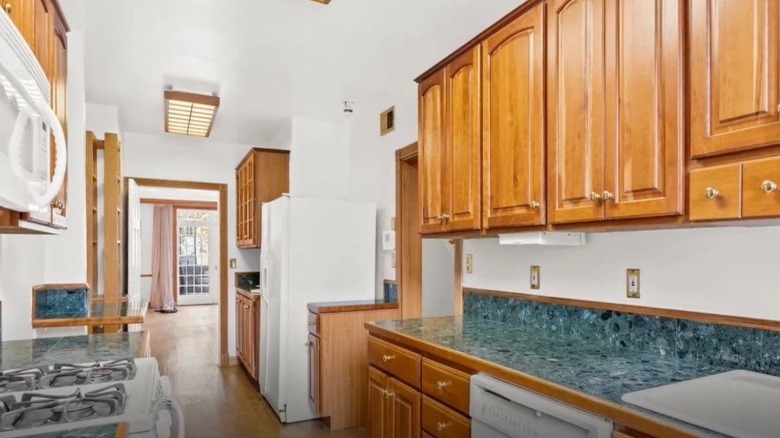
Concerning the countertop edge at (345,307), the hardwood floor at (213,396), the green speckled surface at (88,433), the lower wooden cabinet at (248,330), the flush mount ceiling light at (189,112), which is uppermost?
the flush mount ceiling light at (189,112)

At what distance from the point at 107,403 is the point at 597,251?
184 cm


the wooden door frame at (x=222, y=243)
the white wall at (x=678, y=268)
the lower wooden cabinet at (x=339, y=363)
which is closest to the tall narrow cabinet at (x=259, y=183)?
the wooden door frame at (x=222, y=243)

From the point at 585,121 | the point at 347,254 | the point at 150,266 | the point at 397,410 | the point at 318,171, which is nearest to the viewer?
the point at 585,121

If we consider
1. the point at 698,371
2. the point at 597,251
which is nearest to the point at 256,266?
the point at 597,251

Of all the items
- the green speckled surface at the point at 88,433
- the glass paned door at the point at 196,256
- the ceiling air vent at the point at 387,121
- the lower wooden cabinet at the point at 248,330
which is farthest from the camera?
the glass paned door at the point at 196,256

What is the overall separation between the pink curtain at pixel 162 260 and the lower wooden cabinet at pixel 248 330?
18.3 feet

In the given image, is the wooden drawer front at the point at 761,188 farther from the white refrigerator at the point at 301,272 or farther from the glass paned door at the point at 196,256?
the glass paned door at the point at 196,256

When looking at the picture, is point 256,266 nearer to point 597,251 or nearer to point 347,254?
point 347,254

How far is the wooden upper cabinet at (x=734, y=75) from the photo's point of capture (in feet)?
3.73

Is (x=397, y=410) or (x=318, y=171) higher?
(x=318, y=171)

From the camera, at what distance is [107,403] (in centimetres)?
114

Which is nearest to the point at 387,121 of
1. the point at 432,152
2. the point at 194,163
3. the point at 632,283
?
the point at 432,152

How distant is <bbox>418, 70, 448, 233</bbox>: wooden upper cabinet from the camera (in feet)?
8.19

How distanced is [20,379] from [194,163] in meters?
4.14
